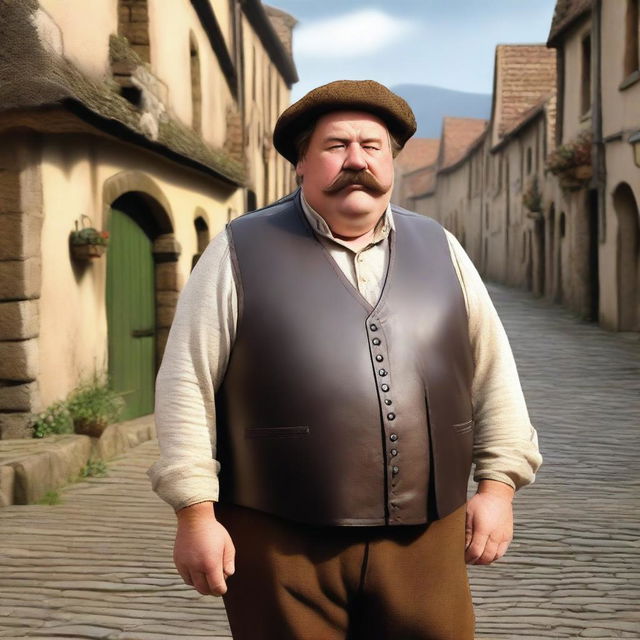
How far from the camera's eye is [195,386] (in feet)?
7.68

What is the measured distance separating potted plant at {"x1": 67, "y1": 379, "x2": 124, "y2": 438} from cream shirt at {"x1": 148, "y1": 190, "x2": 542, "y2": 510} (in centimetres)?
558

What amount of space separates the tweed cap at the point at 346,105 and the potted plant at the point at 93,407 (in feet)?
18.5

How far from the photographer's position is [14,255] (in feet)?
24.1

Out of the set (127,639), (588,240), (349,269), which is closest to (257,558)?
(349,269)

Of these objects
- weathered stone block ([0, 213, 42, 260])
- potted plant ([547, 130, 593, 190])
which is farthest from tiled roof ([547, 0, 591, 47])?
weathered stone block ([0, 213, 42, 260])

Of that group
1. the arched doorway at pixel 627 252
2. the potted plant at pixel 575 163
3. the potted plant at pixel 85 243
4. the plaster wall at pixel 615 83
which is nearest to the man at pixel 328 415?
the potted plant at pixel 85 243

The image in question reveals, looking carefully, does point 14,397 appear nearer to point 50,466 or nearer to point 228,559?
point 50,466

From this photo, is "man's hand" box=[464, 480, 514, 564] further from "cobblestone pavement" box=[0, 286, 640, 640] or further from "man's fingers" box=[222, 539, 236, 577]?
"cobblestone pavement" box=[0, 286, 640, 640]

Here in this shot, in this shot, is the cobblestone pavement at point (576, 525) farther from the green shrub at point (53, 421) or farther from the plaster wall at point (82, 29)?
the plaster wall at point (82, 29)

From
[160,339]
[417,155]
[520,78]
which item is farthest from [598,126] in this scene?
[417,155]

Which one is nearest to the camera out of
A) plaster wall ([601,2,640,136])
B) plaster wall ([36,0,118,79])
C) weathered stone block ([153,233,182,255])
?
plaster wall ([36,0,118,79])

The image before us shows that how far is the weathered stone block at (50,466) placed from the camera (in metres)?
6.48

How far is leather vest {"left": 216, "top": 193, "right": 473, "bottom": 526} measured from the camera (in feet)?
7.63

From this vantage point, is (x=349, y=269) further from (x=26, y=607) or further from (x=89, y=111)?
(x=89, y=111)
